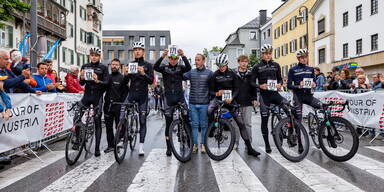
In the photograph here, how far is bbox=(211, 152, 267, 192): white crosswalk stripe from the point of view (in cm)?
463

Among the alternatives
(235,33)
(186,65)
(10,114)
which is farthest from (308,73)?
(235,33)

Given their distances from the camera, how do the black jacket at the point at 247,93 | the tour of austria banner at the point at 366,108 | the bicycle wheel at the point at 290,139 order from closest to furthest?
1. the bicycle wheel at the point at 290,139
2. the black jacket at the point at 247,93
3. the tour of austria banner at the point at 366,108

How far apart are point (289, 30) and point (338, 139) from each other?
1790 inches

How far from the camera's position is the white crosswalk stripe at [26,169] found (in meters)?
5.27

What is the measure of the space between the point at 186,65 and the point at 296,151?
2701mm

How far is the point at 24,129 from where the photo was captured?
23.3ft

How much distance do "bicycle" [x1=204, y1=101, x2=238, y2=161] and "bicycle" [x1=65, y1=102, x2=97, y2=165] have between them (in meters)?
2.30

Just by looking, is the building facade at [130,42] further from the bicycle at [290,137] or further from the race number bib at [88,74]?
the bicycle at [290,137]


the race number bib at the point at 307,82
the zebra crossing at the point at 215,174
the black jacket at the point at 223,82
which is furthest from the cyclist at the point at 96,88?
the race number bib at the point at 307,82

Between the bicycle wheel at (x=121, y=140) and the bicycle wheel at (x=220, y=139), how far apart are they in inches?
60.7

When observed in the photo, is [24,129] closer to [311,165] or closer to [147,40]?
[311,165]

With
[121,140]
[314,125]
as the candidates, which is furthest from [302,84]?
[121,140]

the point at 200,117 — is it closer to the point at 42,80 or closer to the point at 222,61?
the point at 222,61

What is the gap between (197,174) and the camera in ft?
17.8
